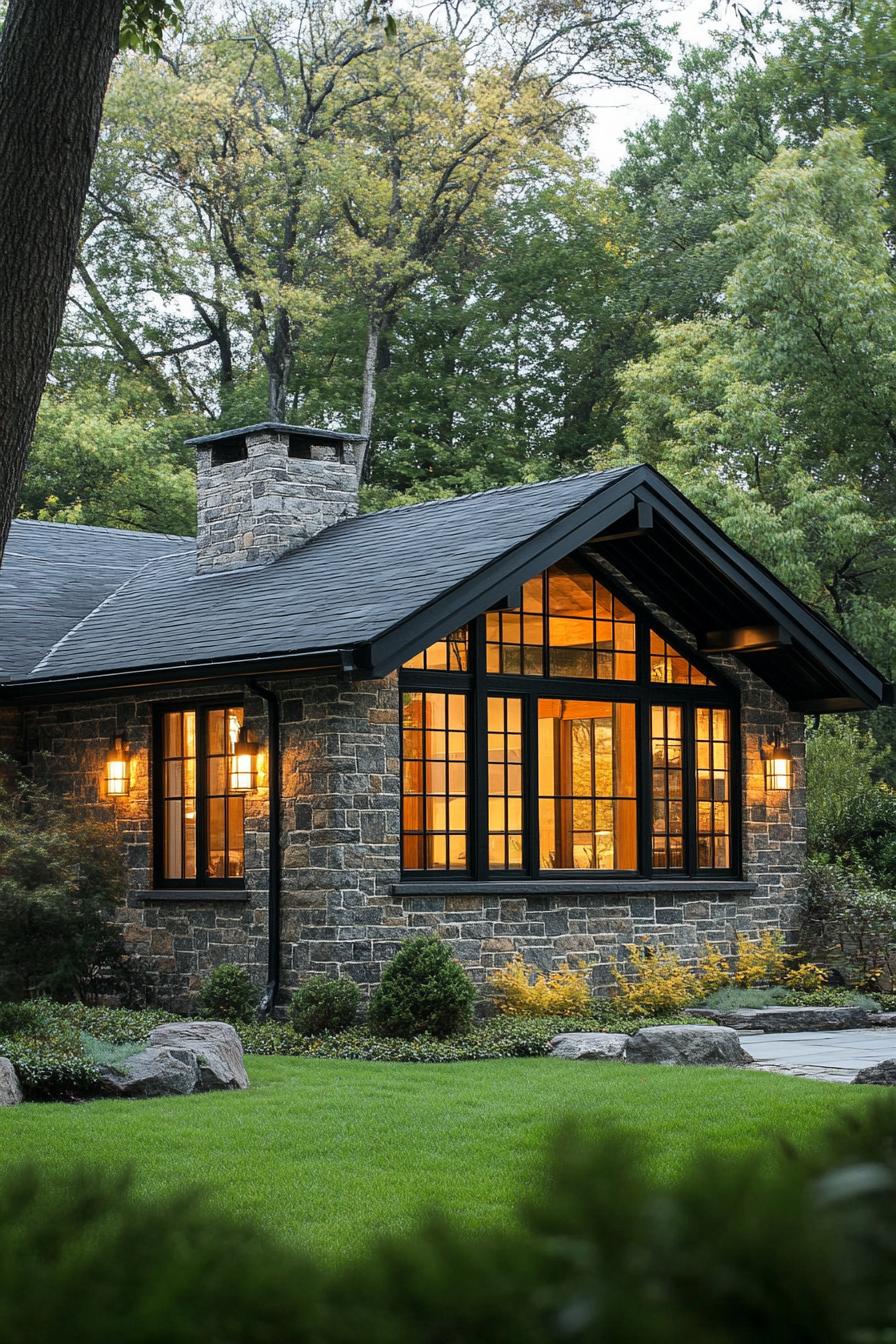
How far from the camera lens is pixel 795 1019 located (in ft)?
42.9

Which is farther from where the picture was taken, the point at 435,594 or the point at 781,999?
the point at 781,999

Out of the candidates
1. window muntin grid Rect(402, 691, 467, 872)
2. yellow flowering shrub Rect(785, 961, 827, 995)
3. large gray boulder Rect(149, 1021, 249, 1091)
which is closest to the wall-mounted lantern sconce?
yellow flowering shrub Rect(785, 961, 827, 995)

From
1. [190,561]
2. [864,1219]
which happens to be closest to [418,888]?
[190,561]

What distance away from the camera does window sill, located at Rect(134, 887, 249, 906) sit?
1334 centimetres

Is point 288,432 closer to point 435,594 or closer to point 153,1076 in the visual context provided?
point 435,594

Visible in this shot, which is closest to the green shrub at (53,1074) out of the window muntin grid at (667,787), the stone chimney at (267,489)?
the window muntin grid at (667,787)

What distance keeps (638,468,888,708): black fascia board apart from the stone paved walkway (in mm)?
3517

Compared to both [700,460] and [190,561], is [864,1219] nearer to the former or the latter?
[190,561]

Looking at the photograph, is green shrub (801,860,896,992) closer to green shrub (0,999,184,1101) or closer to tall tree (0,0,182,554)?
green shrub (0,999,184,1101)

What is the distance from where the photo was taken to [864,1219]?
5.38ft

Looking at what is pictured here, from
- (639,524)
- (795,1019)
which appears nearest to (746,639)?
(639,524)

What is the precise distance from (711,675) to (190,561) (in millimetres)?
5585

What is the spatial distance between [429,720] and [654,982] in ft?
9.36

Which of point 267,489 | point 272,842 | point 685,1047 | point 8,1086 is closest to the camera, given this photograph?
point 8,1086
